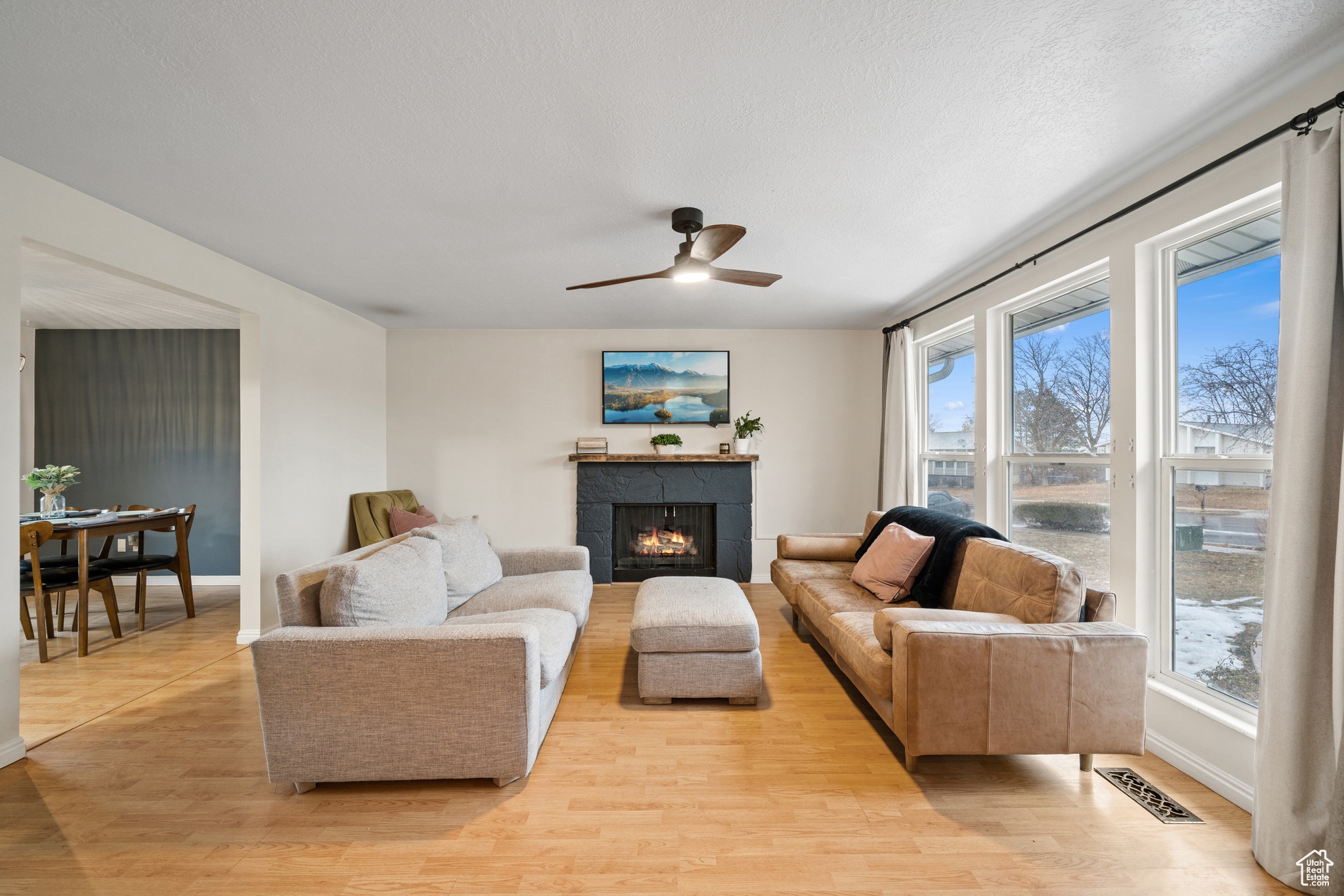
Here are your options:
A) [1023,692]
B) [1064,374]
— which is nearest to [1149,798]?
[1023,692]

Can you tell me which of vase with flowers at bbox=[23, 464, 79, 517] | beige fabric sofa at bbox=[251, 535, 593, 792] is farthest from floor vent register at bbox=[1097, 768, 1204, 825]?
vase with flowers at bbox=[23, 464, 79, 517]

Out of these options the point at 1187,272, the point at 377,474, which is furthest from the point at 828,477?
the point at 377,474

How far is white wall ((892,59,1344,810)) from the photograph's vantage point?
2.05 m

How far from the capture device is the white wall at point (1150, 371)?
205cm

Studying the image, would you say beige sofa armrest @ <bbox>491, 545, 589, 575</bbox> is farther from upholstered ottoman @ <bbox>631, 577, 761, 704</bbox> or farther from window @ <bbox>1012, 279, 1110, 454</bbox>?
window @ <bbox>1012, 279, 1110, 454</bbox>

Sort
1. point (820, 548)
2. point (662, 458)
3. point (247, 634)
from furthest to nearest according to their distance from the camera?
point (662, 458) → point (820, 548) → point (247, 634)

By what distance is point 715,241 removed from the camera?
2609mm

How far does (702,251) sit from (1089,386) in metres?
2.13

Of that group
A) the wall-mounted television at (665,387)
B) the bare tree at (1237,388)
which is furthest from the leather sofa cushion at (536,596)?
the bare tree at (1237,388)

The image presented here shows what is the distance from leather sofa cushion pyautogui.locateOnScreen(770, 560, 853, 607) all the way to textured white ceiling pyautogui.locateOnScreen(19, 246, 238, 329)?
160 inches

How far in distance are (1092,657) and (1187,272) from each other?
1670 mm

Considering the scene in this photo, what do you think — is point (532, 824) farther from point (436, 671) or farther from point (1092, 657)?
point (1092, 657)

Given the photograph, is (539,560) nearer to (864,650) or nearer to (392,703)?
(392,703)

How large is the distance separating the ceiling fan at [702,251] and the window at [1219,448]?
5.79 ft
